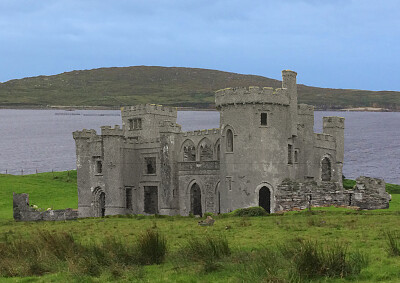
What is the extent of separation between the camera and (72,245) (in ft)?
54.5

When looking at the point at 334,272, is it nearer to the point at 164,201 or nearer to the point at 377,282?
the point at 377,282

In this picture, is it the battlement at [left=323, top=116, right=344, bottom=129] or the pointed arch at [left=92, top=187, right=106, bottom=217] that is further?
the pointed arch at [left=92, top=187, right=106, bottom=217]

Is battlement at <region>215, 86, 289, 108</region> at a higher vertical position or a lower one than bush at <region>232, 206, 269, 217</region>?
higher

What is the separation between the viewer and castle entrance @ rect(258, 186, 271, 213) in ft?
123

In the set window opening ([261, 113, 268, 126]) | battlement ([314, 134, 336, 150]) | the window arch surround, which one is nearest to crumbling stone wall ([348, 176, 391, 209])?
battlement ([314, 134, 336, 150])

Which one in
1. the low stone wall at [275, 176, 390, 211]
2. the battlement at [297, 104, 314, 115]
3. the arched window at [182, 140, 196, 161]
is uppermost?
the battlement at [297, 104, 314, 115]

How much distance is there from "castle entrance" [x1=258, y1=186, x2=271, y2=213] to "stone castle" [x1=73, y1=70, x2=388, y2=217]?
0.07 meters

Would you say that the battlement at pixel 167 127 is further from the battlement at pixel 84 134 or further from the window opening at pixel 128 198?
the battlement at pixel 84 134

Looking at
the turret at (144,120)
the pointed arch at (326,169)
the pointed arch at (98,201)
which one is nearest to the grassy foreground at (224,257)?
A: the pointed arch at (326,169)

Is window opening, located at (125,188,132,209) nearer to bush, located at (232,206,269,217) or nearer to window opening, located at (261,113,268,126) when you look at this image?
window opening, located at (261,113,268,126)

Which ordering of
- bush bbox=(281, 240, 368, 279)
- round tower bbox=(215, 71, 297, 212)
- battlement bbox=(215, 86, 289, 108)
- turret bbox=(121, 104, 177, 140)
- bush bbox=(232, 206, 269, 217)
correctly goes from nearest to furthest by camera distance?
bush bbox=(281, 240, 368, 279) → bush bbox=(232, 206, 269, 217) → round tower bbox=(215, 71, 297, 212) → battlement bbox=(215, 86, 289, 108) → turret bbox=(121, 104, 177, 140)

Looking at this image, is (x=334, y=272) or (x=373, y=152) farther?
(x=373, y=152)

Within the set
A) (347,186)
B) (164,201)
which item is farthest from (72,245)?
(347,186)

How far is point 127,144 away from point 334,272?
37.6 meters
